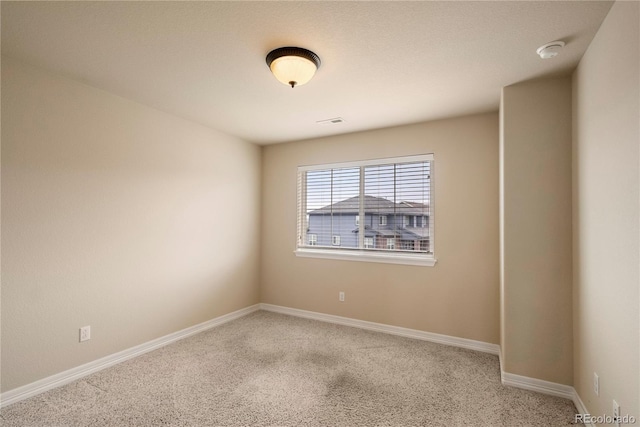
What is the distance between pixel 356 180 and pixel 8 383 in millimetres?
3759

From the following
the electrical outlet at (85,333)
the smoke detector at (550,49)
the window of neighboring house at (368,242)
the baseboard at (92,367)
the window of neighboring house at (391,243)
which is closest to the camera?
the smoke detector at (550,49)

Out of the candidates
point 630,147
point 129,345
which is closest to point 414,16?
point 630,147

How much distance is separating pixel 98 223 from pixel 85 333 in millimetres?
964

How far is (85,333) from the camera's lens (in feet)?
8.75

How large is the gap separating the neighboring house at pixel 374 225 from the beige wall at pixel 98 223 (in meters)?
1.38

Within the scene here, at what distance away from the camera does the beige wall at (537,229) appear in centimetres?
238

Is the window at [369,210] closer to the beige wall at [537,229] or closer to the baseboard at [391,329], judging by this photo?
the baseboard at [391,329]

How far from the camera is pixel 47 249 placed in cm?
244

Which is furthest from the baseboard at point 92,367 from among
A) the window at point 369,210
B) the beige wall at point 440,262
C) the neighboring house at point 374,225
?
the neighboring house at point 374,225

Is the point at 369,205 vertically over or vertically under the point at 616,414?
over

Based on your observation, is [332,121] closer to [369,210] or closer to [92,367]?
[369,210]

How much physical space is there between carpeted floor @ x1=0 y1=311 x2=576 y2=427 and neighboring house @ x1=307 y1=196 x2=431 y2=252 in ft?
3.95

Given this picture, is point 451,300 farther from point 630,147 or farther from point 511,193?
point 630,147

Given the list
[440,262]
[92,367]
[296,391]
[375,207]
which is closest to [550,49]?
[440,262]
